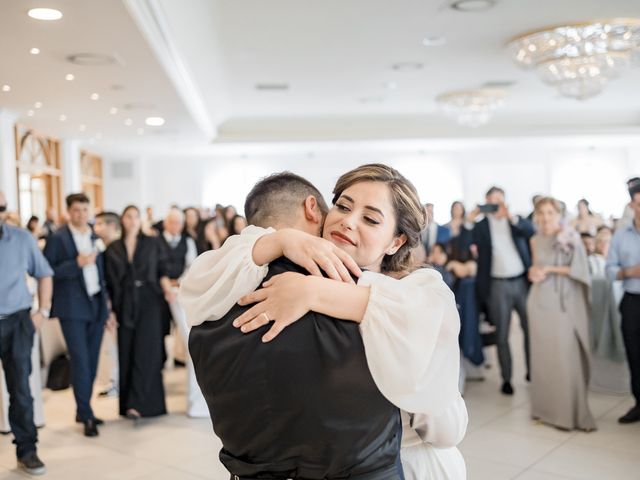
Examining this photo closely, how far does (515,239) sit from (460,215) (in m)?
5.40

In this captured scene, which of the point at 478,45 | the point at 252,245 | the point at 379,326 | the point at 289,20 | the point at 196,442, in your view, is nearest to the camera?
the point at 379,326

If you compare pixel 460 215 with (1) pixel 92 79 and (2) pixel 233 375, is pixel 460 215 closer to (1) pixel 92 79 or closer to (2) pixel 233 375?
(1) pixel 92 79

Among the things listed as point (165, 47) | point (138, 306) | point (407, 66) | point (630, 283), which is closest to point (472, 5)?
point (407, 66)

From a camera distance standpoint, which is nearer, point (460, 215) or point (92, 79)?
point (92, 79)

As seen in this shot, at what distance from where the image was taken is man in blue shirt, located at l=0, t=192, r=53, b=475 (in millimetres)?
4258

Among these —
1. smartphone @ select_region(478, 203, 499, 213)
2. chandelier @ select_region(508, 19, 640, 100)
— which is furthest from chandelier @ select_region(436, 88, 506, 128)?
smartphone @ select_region(478, 203, 499, 213)

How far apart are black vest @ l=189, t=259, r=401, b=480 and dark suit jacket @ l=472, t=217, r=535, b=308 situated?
15.7 feet

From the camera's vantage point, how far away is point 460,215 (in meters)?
11.4

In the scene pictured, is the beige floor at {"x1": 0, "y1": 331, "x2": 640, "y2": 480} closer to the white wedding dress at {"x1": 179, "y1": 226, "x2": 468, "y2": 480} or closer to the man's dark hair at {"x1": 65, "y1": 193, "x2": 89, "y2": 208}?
the man's dark hair at {"x1": 65, "y1": 193, "x2": 89, "y2": 208}

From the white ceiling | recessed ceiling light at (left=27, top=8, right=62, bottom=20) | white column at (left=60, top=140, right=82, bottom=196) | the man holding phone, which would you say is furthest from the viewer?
white column at (left=60, top=140, right=82, bottom=196)

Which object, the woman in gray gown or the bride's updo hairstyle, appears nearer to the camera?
the bride's updo hairstyle

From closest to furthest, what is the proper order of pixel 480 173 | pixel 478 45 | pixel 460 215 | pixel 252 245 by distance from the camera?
pixel 252 245 < pixel 478 45 < pixel 460 215 < pixel 480 173

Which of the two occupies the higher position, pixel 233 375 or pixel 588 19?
pixel 588 19

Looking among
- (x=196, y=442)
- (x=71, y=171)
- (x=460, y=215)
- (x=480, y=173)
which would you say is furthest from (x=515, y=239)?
(x=480, y=173)
